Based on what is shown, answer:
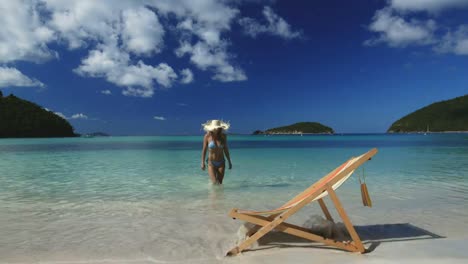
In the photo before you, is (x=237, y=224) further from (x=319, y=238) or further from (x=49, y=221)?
(x=49, y=221)

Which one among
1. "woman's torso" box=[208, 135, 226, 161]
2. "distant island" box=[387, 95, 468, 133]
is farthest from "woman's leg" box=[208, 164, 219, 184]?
"distant island" box=[387, 95, 468, 133]

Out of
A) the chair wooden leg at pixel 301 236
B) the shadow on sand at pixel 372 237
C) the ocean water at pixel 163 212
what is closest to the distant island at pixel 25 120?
the ocean water at pixel 163 212

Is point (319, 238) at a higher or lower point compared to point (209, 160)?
lower

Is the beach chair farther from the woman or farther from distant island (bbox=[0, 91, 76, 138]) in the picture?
distant island (bbox=[0, 91, 76, 138])

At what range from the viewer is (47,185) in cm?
1031

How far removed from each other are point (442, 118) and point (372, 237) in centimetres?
20060

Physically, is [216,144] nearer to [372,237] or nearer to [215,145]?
[215,145]

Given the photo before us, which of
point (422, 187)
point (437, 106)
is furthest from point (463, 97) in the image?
point (422, 187)

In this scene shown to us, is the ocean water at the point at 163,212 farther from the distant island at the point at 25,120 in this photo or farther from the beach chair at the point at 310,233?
the distant island at the point at 25,120

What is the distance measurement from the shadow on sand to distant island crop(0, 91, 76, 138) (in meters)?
121

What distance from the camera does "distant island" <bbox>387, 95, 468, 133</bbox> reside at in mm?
166375

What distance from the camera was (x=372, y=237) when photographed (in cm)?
479

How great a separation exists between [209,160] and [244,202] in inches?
76.3

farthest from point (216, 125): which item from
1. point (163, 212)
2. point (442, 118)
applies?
→ point (442, 118)
